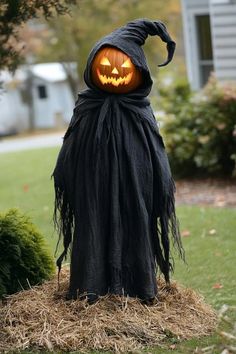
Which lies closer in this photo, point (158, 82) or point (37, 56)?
point (158, 82)

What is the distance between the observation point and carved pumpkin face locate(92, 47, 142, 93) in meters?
5.00

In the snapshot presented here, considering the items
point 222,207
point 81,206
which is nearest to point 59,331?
point 81,206

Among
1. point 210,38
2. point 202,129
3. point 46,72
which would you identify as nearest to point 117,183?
point 202,129

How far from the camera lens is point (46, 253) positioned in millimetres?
5777

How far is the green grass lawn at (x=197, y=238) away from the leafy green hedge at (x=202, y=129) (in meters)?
1.80

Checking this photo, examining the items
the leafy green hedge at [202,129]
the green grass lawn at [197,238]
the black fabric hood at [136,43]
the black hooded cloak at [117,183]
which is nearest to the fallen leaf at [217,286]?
the green grass lawn at [197,238]

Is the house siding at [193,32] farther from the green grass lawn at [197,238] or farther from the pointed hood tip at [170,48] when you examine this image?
the pointed hood tip at [170,48]

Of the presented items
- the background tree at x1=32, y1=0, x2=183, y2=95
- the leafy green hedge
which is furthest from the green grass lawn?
the background tree at x1=32, y1=0, x2=183, y2=95

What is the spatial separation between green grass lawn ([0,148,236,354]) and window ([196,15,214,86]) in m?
3.96

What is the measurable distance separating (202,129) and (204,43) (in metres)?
4.52

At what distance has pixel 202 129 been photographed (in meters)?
11.9

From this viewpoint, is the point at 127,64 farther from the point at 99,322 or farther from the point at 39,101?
the point at 39,101

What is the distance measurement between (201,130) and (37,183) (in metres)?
3.24

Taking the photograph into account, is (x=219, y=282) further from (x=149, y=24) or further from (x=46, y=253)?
(x=149, y=24)
